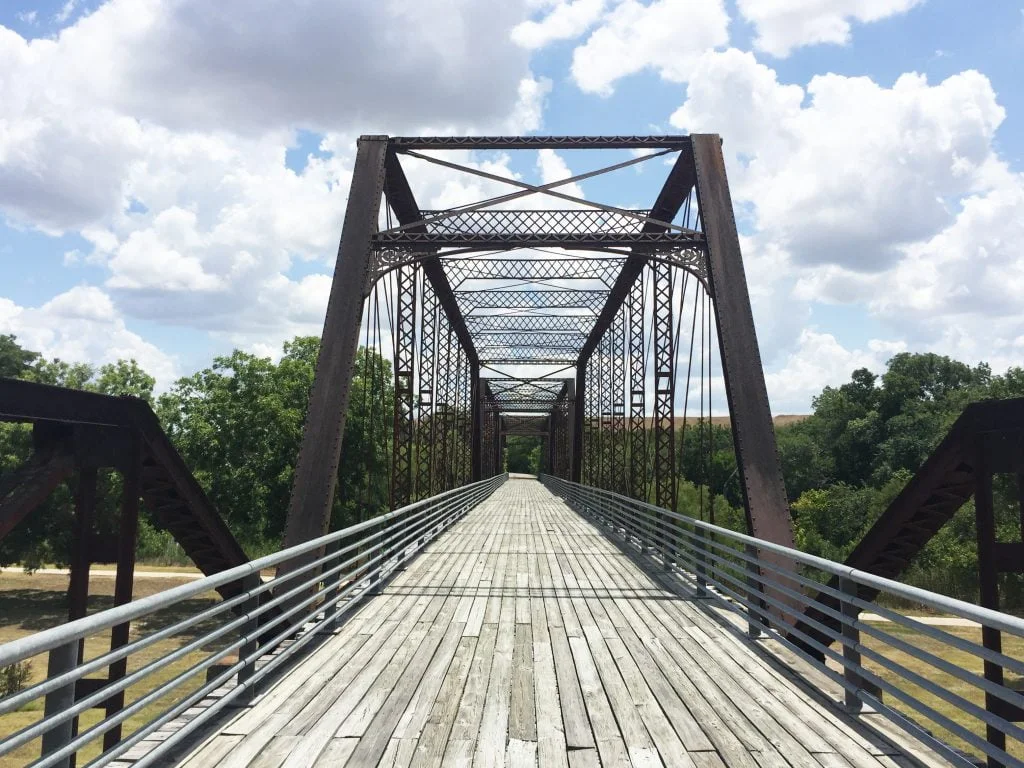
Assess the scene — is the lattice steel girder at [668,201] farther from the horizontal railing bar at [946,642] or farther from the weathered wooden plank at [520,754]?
the weathered wooden plank at [520,754]

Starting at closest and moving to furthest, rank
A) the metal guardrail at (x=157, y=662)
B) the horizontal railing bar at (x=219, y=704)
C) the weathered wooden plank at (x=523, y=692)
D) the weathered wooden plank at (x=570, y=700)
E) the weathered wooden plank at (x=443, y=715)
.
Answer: the metal guardrail at (x=157, y=662), the horizontal railing bar at (x=219, y=704), the weathered wooden plank at (x=443, y=715), the weathered wooden plank at (x=570, y=700), the weathered wooden plank at (x=523, y=692)

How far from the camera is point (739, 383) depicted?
36.2 feet

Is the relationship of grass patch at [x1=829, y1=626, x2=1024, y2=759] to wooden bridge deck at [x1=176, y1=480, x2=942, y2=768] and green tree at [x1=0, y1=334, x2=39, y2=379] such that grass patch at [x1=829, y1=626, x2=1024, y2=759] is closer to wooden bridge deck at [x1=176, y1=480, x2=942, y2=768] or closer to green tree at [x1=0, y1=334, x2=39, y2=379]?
wooden bridge deck at [x1=176, y1=480, x2=942, y2=768]

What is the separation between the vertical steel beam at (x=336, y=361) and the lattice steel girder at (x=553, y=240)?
0.92 meters

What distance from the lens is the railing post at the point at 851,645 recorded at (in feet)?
16.6

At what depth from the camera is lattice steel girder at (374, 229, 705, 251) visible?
45.2 ft

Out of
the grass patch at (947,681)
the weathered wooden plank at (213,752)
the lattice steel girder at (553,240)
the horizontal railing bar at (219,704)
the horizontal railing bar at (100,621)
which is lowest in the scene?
the grass patch at (947,681)

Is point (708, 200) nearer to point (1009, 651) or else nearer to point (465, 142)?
point (465, 142)

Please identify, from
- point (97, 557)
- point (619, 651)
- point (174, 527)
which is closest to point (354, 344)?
point (174, 527)

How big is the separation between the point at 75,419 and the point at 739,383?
8.60 metres

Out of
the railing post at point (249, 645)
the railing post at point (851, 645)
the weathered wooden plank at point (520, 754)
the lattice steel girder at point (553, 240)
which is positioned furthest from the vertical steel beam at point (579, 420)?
the weathered wooden plank at point (520, 754)

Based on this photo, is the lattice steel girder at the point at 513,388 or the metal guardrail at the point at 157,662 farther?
the lattice steel girder at the point at 513,388

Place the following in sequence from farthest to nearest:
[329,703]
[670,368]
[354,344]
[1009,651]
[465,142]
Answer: [1009,651] < [670,368] < [465,142] < [354,344] < [329,703]

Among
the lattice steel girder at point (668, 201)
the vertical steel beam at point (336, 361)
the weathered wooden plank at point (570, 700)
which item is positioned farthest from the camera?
the lattice steel girder at point (668, 201)
